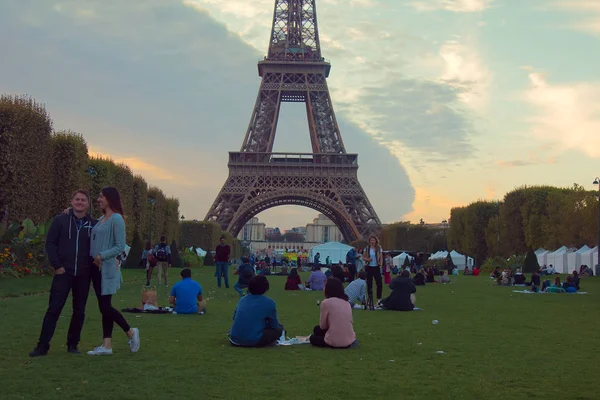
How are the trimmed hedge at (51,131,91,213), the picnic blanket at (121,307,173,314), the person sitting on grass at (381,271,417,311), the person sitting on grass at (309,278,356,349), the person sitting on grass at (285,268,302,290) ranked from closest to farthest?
the person sitting on grass at (309,278,356,349), the picnic blanket at (121,307,173,314), the person sitting on grass at (381,271,417,311), the person sitting on grass at (285,268,302,290), the trimmed hedge at (51,131,91,213)

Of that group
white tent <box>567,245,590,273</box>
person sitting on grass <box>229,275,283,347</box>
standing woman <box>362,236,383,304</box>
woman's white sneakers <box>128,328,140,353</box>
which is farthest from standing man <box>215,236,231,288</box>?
white tent <box>567,245,590,273</box>

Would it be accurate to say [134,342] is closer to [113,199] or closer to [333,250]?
[113,199]

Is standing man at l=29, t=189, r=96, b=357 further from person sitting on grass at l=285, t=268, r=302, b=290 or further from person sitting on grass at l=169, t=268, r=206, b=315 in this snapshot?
person sitting on grass at l=285, t=268, r=302, b=290

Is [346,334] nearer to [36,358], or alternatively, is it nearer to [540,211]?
[36,358]

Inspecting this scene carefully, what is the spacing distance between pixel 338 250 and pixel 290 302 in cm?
3902

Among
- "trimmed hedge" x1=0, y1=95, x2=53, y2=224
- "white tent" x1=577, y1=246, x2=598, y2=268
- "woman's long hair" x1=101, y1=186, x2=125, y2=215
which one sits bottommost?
"woman's long hair" x1=101, y1=186, x2=125, y2=215

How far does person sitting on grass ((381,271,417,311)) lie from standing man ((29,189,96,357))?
9586mm

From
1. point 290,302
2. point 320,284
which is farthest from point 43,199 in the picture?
point 290,302

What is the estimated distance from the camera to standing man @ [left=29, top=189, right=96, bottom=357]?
28.8 ft

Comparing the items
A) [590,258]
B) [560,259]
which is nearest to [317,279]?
[590,258]

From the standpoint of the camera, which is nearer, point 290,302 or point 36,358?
point 36,358

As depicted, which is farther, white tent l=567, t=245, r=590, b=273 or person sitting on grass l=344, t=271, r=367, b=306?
white tent l=567, t=245, r=590, b=273

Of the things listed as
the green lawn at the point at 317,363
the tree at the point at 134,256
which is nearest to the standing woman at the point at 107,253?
the green lawn at the point at 317,363

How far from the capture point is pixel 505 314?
1672 centimetres
